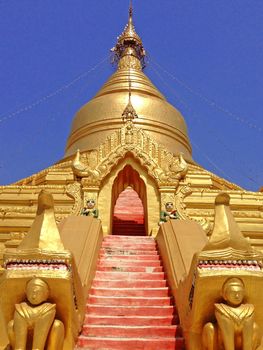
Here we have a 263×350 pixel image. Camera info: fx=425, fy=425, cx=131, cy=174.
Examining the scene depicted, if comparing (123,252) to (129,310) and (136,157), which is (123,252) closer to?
(129,310)

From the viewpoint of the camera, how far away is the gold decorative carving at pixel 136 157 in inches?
404

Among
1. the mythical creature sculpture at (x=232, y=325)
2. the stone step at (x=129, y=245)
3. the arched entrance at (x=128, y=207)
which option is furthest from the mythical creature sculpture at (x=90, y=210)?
the mythical creature sculpture at (x=232, y=325)

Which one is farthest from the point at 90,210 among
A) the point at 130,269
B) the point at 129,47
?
the point at 129,47

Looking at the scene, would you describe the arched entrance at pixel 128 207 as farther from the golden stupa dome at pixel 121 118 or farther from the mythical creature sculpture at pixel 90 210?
the golden stupa dome at pixel 121 118

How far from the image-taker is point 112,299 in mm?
6207

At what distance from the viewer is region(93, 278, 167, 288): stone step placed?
6.64 m

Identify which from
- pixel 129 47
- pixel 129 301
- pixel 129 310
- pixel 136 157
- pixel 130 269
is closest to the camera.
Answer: pixel 129 310

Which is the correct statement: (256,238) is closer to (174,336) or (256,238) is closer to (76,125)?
(174,336)

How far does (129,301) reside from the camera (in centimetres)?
617

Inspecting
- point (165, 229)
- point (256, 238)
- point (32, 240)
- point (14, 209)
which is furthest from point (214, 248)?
point (14, 209)

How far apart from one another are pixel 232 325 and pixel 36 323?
6.58ft

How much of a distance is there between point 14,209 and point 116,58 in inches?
755

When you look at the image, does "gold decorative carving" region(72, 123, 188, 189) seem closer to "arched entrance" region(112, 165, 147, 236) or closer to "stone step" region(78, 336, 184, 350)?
"arched entrance" region(112, 165, 147, 236)

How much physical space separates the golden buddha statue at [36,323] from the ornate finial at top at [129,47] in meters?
25.5
